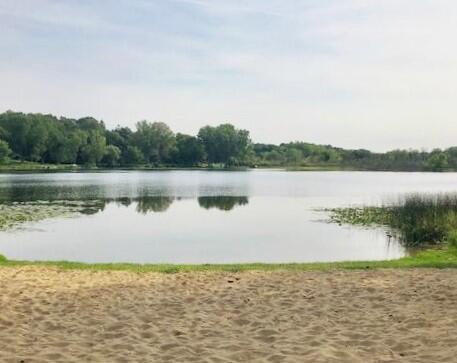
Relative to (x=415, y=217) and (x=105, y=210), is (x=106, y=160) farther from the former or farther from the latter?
(x=415, y=217)

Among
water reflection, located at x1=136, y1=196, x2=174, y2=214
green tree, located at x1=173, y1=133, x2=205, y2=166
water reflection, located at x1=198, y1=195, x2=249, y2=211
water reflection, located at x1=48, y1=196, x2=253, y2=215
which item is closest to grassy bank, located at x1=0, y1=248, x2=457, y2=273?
water reflection, located at x1=48, y1=196, x2=253, y2=215

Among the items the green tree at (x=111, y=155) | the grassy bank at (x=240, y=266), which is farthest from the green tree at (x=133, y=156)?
the grassy bank at (x=240, y=266)

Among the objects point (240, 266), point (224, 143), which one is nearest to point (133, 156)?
point (224, 143)

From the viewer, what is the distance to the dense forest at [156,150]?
3775 inches

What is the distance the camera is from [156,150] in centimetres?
11875

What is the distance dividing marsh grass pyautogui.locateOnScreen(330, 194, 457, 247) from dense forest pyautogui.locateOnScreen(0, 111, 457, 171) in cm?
7314

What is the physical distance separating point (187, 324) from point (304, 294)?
2413mm

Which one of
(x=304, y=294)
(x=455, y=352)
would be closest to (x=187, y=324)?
(x=304, y=294)

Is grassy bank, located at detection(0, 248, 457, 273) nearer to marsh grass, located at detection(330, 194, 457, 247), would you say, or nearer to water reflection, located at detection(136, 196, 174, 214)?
marsh grass, located at detection(330, 194, 457, 247)

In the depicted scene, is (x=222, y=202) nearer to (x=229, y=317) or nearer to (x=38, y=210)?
(x=38, y=210)

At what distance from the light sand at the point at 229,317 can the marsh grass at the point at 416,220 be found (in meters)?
8.48

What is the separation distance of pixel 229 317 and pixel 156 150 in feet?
373

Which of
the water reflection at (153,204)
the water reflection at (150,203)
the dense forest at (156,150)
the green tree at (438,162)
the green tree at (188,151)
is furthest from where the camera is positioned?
the green tree at (188,151)

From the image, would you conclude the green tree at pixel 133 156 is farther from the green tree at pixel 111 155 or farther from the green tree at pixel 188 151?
the green tree at pixel 188 151
